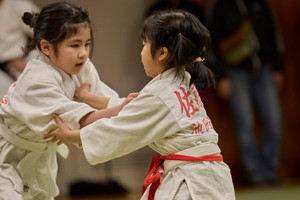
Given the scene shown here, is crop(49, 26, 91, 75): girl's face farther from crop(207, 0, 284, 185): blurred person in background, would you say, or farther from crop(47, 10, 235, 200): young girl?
crop(207, 0, 284, 185): blurred person in background

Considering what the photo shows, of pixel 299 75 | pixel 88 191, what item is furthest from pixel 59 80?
pixel 299 75

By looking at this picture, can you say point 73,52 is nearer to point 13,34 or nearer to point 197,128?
point 197,128

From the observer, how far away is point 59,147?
313cm

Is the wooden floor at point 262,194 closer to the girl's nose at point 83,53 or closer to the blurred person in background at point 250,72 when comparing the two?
the blurred person in background at point 250,72

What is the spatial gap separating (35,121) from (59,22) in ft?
1.43

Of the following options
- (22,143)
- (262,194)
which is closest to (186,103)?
(22,143)

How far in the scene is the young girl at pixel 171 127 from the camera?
2.58 meters

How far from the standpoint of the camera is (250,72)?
614 cm

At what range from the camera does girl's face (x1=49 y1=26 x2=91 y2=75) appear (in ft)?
9.23

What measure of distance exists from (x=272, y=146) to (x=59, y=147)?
3473 mm

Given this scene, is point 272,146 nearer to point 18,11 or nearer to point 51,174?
point 18,11

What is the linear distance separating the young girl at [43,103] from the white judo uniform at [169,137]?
0.46ft

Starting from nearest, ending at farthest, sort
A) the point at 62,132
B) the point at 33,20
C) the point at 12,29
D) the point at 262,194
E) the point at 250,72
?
the point at 62,132, the point at 33,20, the point at 12,29, the point at 262,194, the point at 250,72

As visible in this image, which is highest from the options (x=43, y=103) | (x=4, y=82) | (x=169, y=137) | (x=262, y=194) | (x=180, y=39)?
(x=180, y=39)
